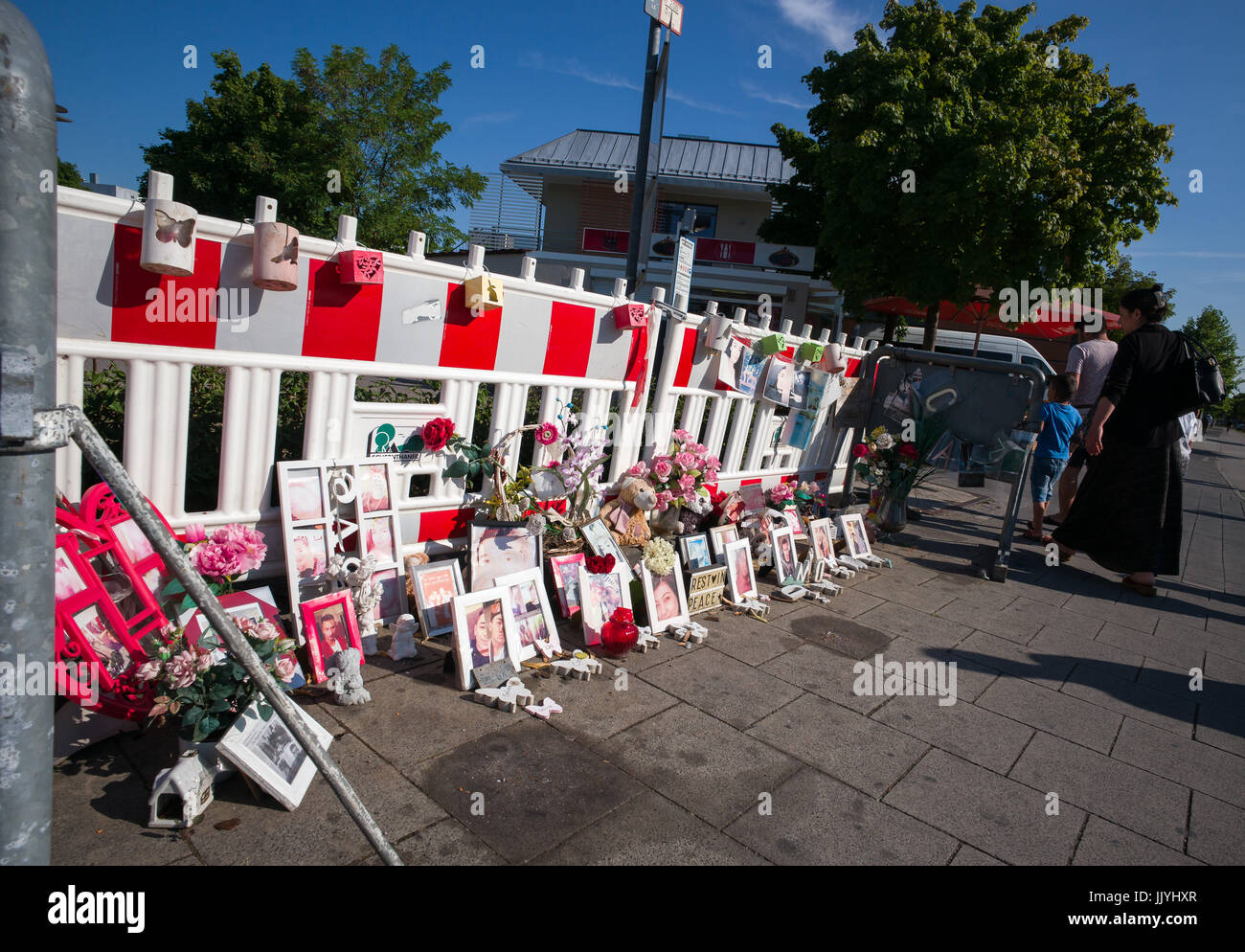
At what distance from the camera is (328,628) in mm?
3289

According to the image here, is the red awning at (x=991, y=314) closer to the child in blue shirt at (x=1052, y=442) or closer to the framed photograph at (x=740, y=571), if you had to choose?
the child in blue shirt at (x=1052, y=442)

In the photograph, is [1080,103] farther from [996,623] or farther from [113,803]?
[113,803]

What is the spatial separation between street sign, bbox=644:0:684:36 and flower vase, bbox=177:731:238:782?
651cm

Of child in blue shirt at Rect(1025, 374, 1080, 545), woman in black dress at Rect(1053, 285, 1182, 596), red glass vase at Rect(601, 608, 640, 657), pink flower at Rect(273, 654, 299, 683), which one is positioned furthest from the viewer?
child in blue shirt at Rect(1025, 374, 1080, 545)

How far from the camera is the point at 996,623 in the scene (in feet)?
16.7

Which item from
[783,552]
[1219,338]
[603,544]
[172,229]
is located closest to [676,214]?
[783,552]

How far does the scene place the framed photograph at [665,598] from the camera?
4.16 meters

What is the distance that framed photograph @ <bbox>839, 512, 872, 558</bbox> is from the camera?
20.3ft

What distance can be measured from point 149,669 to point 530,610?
1719 mm

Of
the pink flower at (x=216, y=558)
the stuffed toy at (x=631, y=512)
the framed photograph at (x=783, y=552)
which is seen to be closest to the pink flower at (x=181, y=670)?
the pink flower at (x=216, y=558)

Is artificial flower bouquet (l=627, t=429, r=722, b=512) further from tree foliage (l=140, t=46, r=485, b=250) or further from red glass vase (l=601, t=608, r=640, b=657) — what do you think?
tree foliage (l=140, t=46, r=485, b=250)

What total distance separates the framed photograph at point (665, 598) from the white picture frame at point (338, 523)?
1.34 meters

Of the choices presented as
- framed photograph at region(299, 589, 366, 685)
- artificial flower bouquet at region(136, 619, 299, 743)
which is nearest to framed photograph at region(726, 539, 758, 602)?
framed photograph at region(299, 589, 366, 685)
